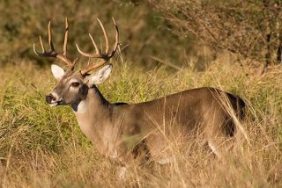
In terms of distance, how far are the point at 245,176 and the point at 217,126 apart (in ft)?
7.57

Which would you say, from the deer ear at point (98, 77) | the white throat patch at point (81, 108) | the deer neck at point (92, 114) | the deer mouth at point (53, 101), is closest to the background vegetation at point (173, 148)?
the deer neck at point (92, 114)

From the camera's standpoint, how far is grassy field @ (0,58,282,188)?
7.57m

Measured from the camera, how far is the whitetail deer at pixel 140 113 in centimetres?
942

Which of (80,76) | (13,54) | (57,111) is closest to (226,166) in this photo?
(80,76)

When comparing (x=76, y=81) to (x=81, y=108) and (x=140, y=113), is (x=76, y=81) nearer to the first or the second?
(x=81, y=108)

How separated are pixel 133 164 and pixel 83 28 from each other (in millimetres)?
14416

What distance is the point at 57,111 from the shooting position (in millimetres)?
10695

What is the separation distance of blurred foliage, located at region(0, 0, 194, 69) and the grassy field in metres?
8.15

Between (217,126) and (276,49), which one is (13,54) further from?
(217,126)

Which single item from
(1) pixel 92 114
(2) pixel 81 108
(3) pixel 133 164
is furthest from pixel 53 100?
(3) pixel 133 164

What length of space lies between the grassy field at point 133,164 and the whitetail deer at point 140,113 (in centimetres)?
21

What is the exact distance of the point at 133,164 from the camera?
8.35 metres

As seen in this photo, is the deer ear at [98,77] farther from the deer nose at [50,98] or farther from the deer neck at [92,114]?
the deer nose at [50,98]

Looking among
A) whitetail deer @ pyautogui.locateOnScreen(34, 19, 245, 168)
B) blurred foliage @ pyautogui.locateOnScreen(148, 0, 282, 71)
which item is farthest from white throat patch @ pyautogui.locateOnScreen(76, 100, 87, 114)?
blurred foliage @ pyautogui.locateOnScreen(148, 0, 282, 71)
